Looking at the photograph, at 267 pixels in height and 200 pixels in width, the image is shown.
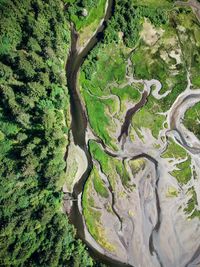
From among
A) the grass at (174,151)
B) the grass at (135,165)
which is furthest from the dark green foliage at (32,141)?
the grass at (174,151)

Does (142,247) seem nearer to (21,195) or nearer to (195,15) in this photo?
(21,195)

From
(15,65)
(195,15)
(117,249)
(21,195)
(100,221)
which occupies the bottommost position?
(117,249)

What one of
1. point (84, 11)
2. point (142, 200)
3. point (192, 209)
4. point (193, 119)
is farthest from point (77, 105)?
point (192, 209)

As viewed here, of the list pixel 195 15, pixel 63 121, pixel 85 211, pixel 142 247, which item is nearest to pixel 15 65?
pixel 63 121

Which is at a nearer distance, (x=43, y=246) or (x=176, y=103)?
(x=43, y=246)

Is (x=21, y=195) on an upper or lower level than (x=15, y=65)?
lower

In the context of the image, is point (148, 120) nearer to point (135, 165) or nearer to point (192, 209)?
point (135, 165)

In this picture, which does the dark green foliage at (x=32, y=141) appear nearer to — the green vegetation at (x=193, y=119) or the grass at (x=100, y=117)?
the grass at (x=100, y=117)

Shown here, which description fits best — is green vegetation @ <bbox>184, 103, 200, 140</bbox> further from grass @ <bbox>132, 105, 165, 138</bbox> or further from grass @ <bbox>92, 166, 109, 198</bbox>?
grass @ <bbox>92, 166, 109, 198</bbox>
